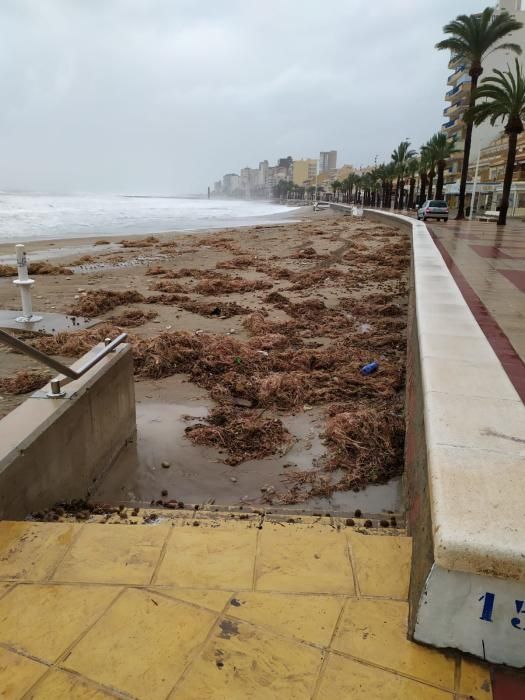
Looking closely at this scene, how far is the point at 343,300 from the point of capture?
32.9 feet

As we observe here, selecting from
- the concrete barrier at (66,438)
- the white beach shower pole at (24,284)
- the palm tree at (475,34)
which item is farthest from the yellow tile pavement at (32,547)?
the palm tree at (475,34)

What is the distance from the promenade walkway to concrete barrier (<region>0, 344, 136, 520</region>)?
0.31m

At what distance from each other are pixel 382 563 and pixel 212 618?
714 mm

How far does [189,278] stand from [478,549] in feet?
39.5

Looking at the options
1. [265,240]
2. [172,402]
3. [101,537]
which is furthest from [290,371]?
[265,240]

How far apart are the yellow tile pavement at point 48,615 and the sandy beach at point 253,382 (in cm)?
165

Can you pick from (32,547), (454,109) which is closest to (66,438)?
(32,547)

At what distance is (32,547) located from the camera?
7.33ft

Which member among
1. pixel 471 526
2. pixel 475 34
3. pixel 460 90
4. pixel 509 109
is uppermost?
pixel 460 90

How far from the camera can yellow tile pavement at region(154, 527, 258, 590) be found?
6.57 ft

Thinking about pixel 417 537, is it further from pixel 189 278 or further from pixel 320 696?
pixel 189 278

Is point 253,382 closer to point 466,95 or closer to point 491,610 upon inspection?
point 491,610

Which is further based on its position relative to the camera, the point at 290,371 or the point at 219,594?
the point at 290,371

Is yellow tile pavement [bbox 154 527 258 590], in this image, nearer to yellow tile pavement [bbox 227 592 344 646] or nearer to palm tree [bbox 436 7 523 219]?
yellow tile pavement [bbox 227 592 344 646]
